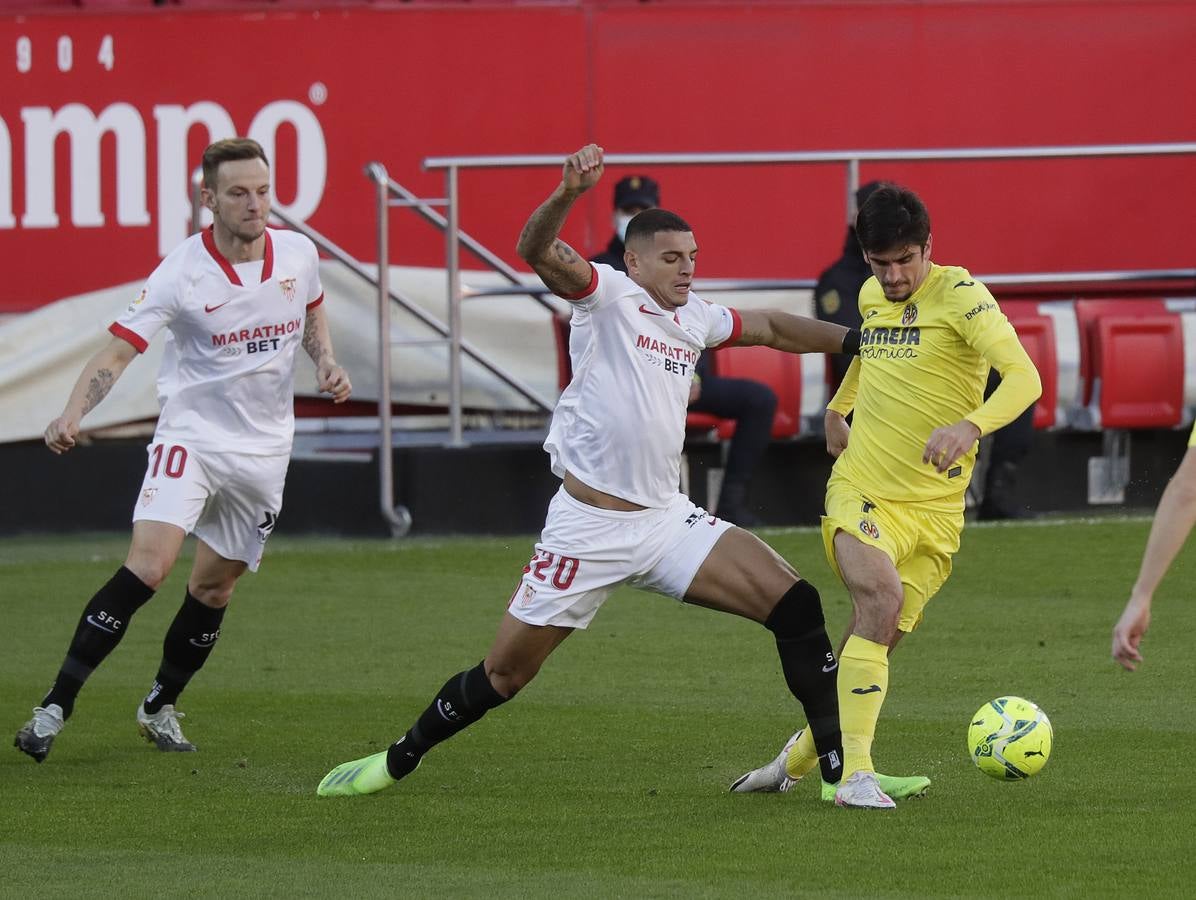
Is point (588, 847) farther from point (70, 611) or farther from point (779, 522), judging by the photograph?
point (779, 522)

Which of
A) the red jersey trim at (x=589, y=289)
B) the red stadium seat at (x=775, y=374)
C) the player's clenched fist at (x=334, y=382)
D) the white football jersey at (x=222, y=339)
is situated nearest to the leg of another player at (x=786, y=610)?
the red jersey trim at (x=589, y=289)

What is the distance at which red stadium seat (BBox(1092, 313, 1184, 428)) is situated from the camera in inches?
551

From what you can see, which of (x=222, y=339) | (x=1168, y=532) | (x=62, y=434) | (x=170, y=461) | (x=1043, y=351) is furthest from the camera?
(x=1043, y=351)

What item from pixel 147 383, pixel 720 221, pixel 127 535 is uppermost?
pixel 720 221

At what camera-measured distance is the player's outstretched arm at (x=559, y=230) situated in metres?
6.27

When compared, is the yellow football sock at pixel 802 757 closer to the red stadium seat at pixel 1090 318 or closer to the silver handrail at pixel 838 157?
the silver handrail at pixel 838 157

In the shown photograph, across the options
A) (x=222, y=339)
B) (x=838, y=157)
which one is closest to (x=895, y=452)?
(x=222, y=339)

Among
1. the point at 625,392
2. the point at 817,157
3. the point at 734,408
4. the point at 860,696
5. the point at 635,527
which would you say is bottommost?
the point at 860,696

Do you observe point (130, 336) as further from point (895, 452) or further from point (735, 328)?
point (895, 452)

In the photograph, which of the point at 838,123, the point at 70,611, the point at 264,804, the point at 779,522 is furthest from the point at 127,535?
the point at 264,804

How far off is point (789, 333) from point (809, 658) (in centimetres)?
108

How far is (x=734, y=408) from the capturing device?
1329 cm

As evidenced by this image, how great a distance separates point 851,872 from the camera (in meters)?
5.83

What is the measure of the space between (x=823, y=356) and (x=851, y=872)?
26.9 feet
